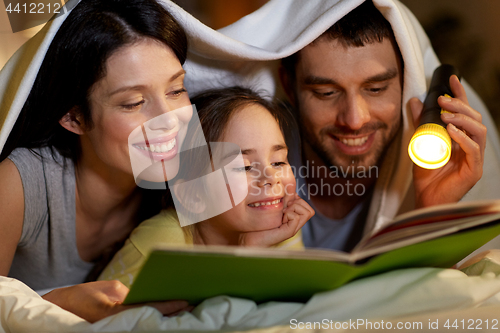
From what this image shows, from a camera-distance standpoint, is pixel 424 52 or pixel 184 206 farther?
pixel 424 52

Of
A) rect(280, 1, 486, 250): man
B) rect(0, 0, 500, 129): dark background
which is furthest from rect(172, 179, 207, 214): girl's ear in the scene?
rect(0, 0, 500, 129): dark background

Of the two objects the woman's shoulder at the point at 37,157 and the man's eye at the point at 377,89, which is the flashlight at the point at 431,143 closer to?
the man's eye at the point at 377,89

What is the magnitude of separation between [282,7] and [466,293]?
0.67m

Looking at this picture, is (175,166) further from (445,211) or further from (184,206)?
(445,211)

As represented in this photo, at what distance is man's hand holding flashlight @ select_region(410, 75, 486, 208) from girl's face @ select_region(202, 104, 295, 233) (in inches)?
12.1

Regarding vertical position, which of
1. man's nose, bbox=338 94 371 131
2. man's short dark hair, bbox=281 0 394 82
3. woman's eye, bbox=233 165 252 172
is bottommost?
woman's eye, bbox=233 165 252 172

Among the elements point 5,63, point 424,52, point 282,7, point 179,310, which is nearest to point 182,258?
point 179,310

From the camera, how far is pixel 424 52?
3.16 ft

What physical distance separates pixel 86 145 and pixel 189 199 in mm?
217

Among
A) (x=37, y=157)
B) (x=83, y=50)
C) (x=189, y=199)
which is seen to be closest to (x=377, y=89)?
(x=189, y=199)

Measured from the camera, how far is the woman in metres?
0.64

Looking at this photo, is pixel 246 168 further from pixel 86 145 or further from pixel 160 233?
pixel 86 145

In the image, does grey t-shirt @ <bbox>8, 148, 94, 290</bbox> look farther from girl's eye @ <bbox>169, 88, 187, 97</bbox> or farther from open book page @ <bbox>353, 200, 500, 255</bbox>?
open book page @ <bbox>353, 200, 500, 255</bbox>

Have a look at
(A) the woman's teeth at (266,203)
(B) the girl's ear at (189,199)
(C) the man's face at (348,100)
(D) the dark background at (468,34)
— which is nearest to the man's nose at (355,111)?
(C) the man's face at (348,100)
